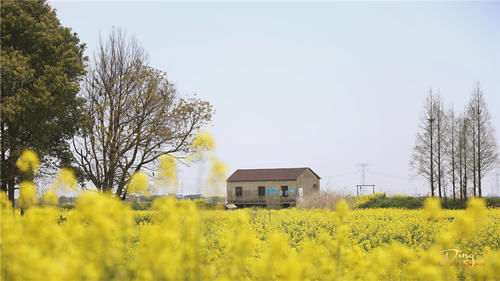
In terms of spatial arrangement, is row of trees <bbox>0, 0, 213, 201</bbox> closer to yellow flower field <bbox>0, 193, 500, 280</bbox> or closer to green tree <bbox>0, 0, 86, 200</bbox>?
green tree <bbox>0, 0, 86, 200</bbox>

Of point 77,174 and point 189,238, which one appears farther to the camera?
point 77,174

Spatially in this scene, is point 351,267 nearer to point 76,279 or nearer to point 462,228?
point 462,228

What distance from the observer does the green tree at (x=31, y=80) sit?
44.4 ft

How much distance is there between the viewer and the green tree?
44.4 feet

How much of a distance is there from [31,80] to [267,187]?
20587 millimetres

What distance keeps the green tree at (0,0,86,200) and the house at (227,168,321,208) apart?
18.1 m

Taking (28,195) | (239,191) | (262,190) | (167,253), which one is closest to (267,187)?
(262,190)

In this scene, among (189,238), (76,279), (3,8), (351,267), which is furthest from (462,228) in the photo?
(3,8)

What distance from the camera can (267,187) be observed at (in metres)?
32.0

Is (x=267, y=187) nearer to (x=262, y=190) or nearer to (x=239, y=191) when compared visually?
(x=262, y=190)

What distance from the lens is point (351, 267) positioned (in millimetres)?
4414

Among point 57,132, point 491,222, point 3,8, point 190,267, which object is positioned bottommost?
point 491,222

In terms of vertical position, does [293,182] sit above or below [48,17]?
below

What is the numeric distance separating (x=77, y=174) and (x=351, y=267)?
14.4m
